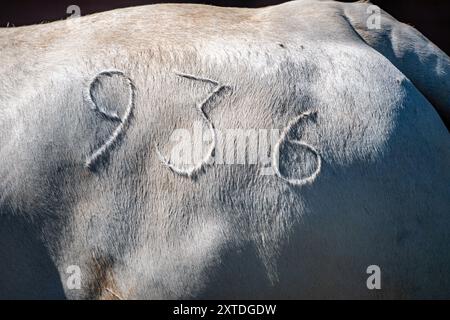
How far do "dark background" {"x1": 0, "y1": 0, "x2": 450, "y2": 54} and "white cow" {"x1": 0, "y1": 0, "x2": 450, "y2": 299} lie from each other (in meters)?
2.43

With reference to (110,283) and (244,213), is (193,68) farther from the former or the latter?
(110,283)

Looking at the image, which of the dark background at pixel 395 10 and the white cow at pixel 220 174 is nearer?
the white cow at pixel 220 174

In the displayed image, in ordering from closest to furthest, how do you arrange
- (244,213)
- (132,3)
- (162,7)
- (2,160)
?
(244,213) → (2,160) → (162,7) → (132,3)

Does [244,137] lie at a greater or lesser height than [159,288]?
greater

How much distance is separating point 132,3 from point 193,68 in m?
2.57

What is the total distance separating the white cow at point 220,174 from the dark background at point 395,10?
2.43 meters

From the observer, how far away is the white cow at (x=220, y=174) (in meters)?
1.86

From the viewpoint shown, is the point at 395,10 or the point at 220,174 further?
the point at 395,10

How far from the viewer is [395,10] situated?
4.64 meters

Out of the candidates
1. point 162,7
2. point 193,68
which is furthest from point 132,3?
point 193,68

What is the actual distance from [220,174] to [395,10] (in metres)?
3.13

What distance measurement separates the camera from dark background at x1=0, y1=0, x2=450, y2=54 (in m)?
4.41

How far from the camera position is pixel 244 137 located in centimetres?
191

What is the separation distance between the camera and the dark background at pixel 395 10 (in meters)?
4.41
